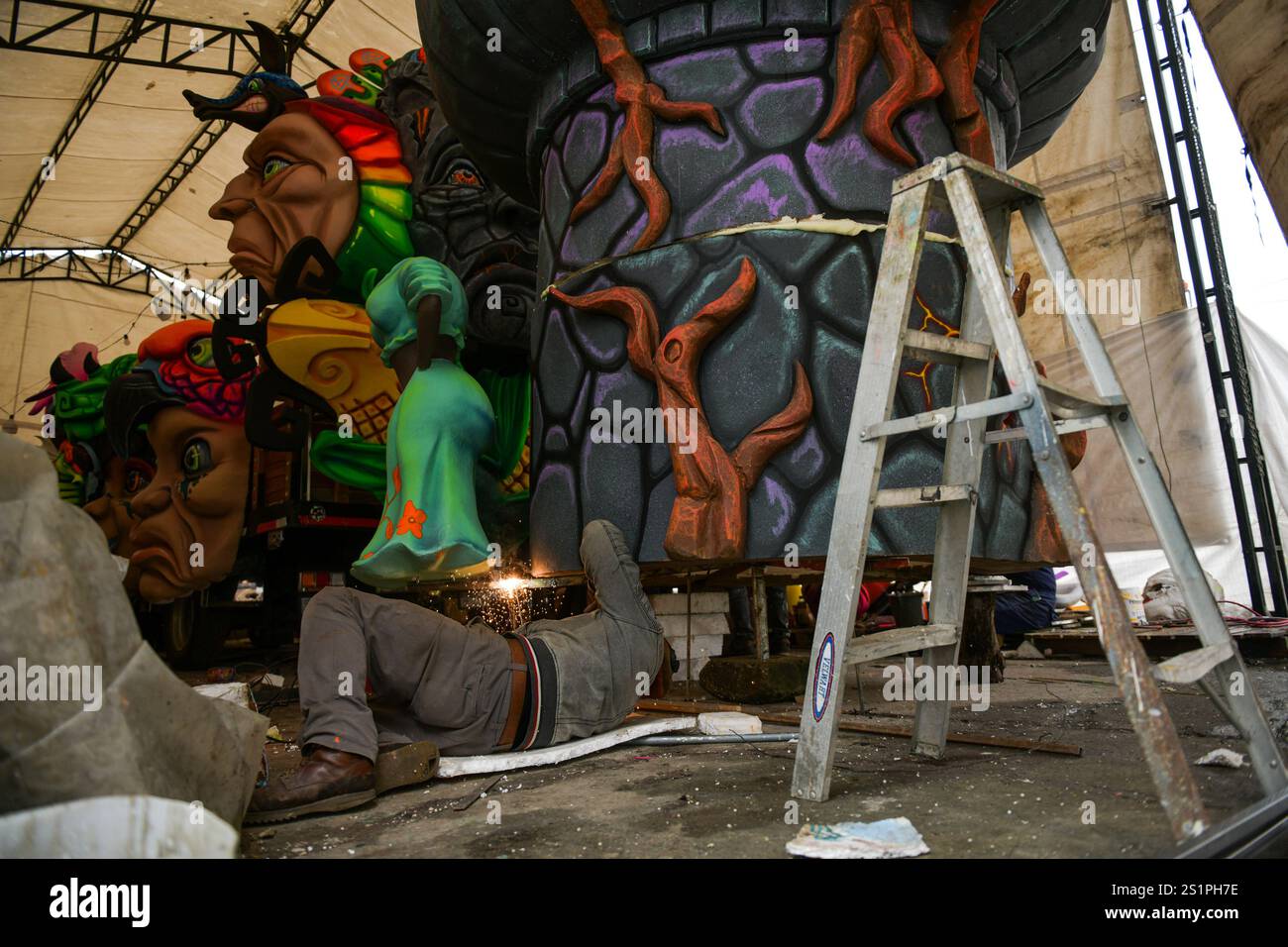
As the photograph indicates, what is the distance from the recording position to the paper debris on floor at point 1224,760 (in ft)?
7.87

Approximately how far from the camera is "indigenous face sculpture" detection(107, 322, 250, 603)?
26.3 ft

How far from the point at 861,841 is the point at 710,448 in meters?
2.30

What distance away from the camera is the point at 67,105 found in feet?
43.8

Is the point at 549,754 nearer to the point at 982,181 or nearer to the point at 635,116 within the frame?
the point at 982,181

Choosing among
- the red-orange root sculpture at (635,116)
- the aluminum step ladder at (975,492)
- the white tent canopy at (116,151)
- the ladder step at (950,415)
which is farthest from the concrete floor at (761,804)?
the white tent canopy at (116,151)

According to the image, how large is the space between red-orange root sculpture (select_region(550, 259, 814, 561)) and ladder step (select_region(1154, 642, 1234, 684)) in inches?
78.8

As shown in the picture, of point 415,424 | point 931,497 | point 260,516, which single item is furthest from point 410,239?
point 931,497

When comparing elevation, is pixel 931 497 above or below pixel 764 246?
below

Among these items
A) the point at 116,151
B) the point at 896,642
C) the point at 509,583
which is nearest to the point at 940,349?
the point at 896,642

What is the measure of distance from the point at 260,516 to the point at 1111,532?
8.83 meters

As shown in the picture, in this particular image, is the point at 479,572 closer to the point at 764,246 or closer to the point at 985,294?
the point at 764,246

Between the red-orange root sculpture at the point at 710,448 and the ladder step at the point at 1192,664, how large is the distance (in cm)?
200

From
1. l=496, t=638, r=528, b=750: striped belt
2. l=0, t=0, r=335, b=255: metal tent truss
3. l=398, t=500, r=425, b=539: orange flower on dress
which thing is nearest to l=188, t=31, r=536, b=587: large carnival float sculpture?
l=398, t=500, r=425, b=539: orange flower on dress

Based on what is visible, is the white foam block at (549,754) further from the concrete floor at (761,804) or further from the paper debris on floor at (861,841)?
the paper debris on floor at (861,841)
